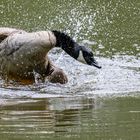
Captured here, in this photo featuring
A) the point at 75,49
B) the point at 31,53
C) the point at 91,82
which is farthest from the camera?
the point at 91,82

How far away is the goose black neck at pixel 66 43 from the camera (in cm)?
592

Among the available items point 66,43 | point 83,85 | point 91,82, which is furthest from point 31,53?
point 91,82

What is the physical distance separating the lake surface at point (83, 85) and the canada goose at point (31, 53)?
0.21 metres

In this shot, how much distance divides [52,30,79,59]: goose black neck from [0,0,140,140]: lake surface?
35 centimetres

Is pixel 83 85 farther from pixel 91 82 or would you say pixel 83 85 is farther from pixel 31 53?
pixel 31 53

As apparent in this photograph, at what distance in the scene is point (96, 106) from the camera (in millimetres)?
4547

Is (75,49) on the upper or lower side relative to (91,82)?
upper

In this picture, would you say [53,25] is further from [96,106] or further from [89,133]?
[89,133]

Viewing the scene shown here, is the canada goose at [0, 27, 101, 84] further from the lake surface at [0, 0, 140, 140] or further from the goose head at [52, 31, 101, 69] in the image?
the lake surface at [0, 0, 140, 140]

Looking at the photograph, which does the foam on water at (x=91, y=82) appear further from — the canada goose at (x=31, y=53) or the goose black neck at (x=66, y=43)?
the goose black neck at (x=66, y=43)

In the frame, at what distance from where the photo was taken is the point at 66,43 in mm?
5996

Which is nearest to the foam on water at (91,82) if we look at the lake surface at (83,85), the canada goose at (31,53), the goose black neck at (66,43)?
the lake surface at (83,85)

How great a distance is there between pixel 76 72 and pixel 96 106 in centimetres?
237

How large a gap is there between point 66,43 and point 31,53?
367mm
